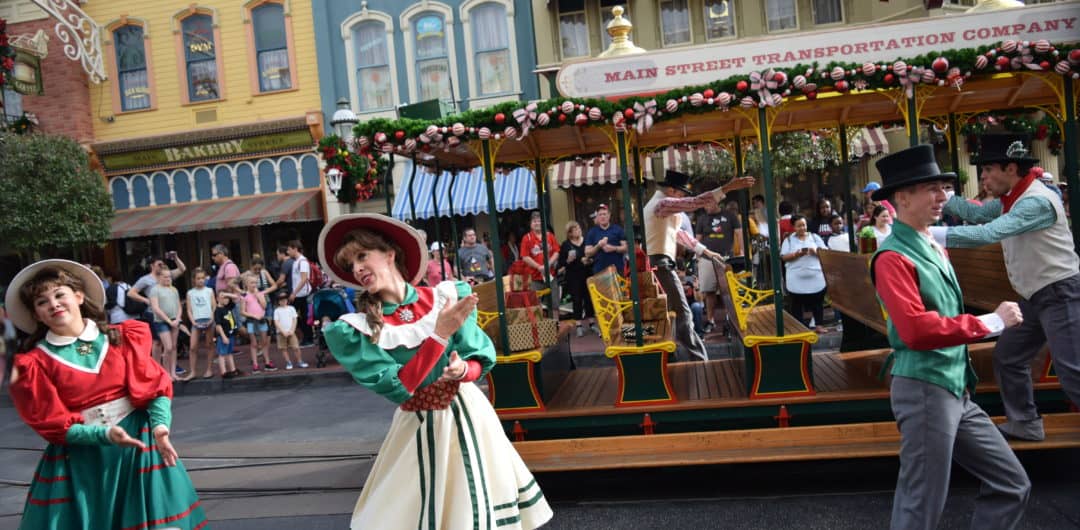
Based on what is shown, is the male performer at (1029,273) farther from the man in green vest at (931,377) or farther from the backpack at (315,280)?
the backpack at (315,280)

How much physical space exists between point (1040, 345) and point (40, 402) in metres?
5.07

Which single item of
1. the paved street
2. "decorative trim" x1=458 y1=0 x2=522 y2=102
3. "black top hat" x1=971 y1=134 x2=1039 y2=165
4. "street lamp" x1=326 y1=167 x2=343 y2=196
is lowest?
the paved street

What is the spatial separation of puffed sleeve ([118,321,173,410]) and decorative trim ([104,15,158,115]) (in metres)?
18.4

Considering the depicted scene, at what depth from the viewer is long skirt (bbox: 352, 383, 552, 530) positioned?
112 inches

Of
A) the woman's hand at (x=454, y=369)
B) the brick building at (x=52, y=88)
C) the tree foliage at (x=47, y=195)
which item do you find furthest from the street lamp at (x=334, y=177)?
the brick building at (x=52, y=88)

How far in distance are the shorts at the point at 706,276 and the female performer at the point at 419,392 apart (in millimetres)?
7623

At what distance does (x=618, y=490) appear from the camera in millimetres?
5230

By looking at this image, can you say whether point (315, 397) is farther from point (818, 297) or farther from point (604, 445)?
point (818, 297)

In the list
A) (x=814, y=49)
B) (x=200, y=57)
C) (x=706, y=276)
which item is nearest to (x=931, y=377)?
(x=814, y=49)

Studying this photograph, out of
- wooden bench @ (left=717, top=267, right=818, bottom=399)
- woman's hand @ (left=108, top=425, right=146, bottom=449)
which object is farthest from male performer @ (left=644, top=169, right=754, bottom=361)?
woman's hand @ (left=108, top=425, right=146, bottom=449)

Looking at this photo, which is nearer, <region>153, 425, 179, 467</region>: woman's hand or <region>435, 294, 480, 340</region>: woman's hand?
<region>435, 294, 480, 340</region>: woman's hand

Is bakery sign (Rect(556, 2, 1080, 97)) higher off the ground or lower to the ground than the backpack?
higher

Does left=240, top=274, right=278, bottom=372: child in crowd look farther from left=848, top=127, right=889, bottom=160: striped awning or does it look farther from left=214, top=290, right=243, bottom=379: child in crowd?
left=848, top=127, right=889, bottom=160: striped awning

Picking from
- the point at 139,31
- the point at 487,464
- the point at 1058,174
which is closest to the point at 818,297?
the point at 487,464
